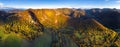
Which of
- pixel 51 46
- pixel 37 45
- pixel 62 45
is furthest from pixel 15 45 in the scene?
pixel 62 45

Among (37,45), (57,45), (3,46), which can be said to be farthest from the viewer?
(57,45)

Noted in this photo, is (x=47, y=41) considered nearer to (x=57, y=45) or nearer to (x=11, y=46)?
(x=57, y=45)

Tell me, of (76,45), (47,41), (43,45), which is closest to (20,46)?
(43,45)

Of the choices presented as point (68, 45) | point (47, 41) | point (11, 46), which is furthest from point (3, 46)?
point (68, 45)

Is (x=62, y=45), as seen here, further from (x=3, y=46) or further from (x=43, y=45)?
(x=3, y=46)

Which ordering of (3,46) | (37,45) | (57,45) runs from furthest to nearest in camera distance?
(57,45) < (37,45) < (3,46)

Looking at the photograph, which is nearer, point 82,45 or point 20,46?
point 20,46

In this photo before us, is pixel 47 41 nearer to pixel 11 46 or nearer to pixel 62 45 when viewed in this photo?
pixel 62 45

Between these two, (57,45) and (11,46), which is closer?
(11,46)
